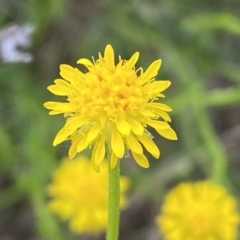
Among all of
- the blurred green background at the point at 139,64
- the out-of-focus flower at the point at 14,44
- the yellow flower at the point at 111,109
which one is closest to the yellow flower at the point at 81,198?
the blurred green background at the point at 139,64

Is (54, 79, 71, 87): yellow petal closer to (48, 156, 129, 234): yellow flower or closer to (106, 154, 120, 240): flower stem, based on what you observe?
(106, 154, 120, 240): flower stem

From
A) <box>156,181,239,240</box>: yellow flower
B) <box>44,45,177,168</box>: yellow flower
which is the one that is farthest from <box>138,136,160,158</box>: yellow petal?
<box>156,181,239,240</box>: yellow flower

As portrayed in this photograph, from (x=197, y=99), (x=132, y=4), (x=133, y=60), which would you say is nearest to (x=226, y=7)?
(x=132, y=4)

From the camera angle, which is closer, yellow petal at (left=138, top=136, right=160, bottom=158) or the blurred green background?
yellow petal at (left=138, top=136, right=160, bottom=158)

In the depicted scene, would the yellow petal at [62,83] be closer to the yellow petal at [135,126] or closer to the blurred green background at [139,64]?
the yellow petal at [135,126]

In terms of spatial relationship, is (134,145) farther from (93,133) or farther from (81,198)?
(81,198)
